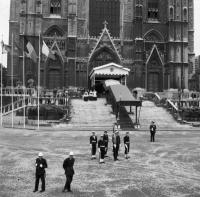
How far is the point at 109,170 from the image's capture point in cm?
1552

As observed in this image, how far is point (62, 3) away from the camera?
188 ft

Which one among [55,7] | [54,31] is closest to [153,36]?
[54,31]

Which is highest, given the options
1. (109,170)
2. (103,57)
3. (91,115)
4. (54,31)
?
(54,31)

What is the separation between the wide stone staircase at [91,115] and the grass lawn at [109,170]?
35.2ft

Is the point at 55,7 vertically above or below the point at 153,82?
above

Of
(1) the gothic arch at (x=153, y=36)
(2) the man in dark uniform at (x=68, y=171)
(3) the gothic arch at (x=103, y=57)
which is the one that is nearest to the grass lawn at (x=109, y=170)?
(2) the man in dark uniform at (x=68, y=171)

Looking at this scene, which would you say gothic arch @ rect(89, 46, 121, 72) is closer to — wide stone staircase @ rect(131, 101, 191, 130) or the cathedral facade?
the cathedral facade

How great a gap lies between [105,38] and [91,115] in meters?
21.3

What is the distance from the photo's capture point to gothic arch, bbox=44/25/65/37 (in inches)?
2224

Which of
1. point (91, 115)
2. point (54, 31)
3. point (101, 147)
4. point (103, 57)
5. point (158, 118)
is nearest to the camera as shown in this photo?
point (101, 147)

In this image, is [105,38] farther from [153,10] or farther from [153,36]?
[153,10]

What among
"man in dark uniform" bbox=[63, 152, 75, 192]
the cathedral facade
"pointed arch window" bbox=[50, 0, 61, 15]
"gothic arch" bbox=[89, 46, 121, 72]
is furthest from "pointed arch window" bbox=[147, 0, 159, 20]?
"man in dark uniform" bbox=[63, 152, 75, 192]

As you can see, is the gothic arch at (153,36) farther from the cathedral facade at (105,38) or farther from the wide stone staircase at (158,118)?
the wide stone staircase at (158,118)

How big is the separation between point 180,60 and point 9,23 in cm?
2713
